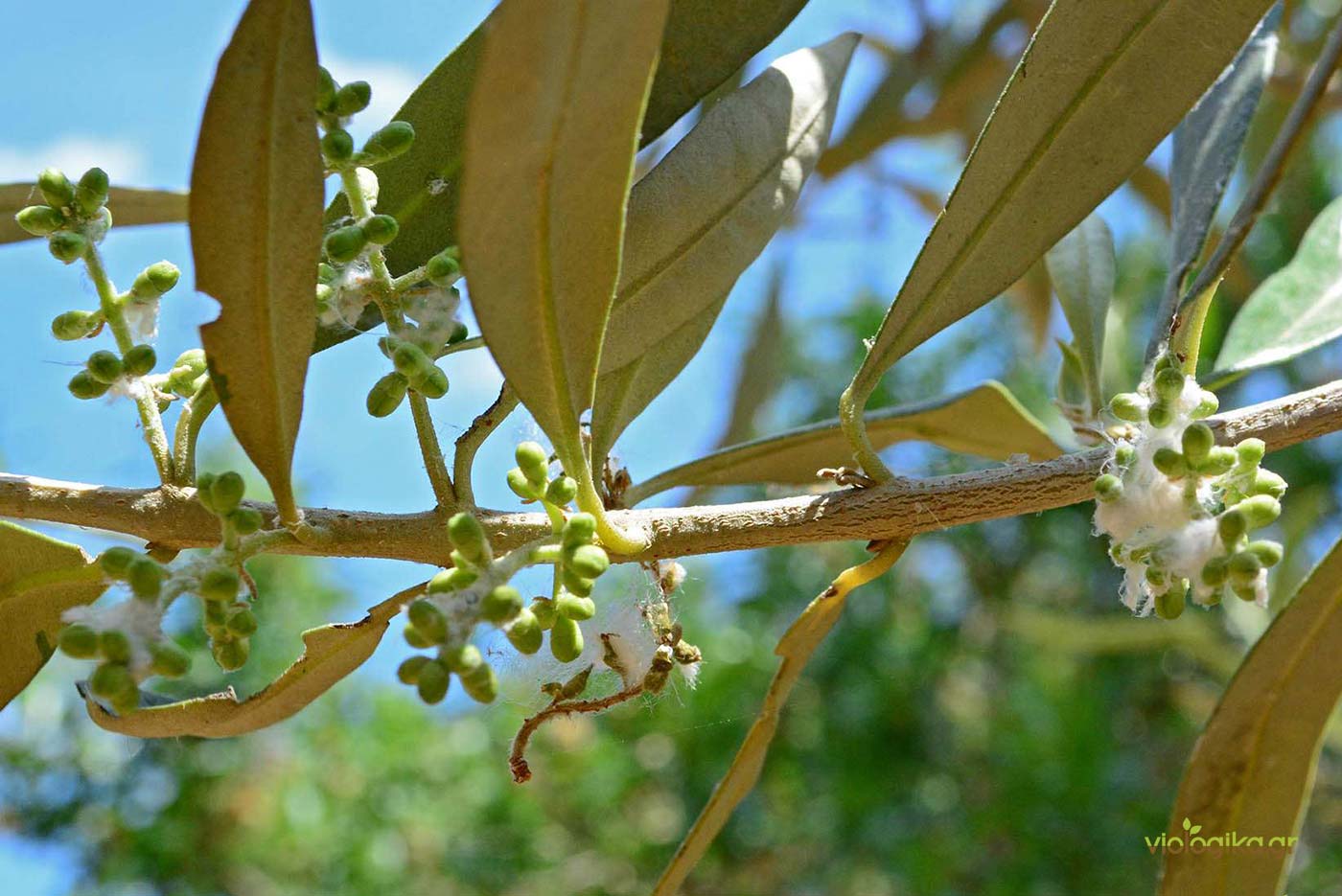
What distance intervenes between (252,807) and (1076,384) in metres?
2.84

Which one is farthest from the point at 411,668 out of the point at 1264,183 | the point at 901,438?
the point at 1264,183

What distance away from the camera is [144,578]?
62 centimetres

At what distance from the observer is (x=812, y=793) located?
3379mm

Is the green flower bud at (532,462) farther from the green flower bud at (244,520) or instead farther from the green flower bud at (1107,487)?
the green flower bud at (1107,487)

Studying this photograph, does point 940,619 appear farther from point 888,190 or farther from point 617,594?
point 617,594

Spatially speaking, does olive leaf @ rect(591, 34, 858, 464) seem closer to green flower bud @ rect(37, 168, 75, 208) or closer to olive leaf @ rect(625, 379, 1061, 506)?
olive leaf @ rect(625, 379, 1061, 506)

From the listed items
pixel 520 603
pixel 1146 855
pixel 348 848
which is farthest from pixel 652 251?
pixel 348 848

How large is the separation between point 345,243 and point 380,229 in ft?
0.08

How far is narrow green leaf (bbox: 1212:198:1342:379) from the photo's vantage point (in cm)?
117

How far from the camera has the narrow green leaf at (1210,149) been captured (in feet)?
3.64

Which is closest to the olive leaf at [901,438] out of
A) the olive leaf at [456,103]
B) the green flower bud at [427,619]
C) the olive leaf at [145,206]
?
the olive leaf at [456,103]

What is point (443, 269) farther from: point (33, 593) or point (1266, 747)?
point (1266, 747)

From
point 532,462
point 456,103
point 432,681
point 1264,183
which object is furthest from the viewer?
point 1264,183

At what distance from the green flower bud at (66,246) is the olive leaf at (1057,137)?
510mm
